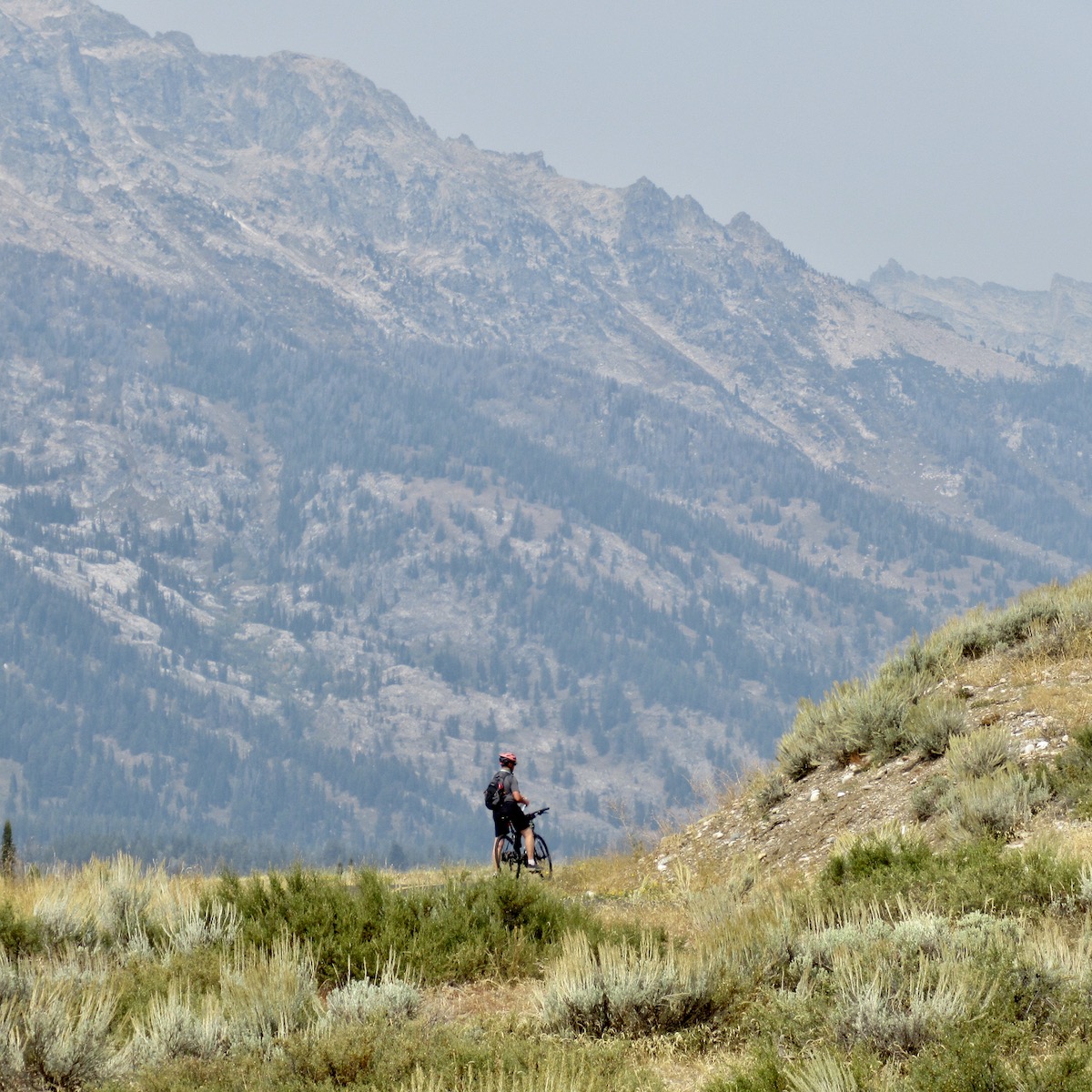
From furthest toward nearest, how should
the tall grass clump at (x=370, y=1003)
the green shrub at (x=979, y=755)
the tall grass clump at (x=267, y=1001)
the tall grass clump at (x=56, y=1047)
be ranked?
the green shrub at (x=979, y=755)
the tall grass clump at (x=370, y=1003)
the tall grass clump at (x=267, y=1001)
the tall grass clump at (x=56, y=1047)

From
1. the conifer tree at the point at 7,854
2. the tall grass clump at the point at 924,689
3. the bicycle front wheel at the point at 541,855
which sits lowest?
the bicycle front wheel at the point at 541,855

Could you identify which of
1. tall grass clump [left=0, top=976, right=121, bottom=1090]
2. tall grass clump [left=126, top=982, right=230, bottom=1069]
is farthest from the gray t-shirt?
tall grass clump [left=0, top=976, right=121, bottom=1090]

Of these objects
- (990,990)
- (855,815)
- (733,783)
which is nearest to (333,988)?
(990,990)

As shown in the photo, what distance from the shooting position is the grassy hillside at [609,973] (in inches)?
245

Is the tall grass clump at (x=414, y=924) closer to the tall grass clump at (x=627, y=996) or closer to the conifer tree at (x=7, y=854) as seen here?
the tall grass clump at (x=627, y=996)

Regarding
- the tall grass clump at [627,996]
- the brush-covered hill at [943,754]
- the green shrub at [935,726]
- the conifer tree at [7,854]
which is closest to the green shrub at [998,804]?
the brush-covered hill at [943,754]

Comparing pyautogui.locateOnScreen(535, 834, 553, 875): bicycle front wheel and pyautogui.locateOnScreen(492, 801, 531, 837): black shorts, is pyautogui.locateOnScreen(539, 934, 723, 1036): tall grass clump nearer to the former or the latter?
pyautogui.locateOnScreen(492, 801, 531, 837): black shorts

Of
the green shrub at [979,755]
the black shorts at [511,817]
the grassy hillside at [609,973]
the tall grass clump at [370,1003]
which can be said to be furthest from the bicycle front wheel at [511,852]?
the tall grass clump at [370,1003]

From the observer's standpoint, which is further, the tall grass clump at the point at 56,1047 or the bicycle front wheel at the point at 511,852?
the bicycle front wheel at the point at 511,852

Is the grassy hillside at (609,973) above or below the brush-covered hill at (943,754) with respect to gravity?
below

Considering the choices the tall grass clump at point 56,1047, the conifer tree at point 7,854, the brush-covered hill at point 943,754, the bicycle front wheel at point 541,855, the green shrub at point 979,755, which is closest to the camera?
the tall grass clump at point 56,1047

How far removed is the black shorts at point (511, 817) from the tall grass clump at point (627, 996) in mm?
10372

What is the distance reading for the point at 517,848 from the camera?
18.1 m

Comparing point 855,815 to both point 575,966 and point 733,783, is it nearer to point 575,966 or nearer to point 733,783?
point 733,783
